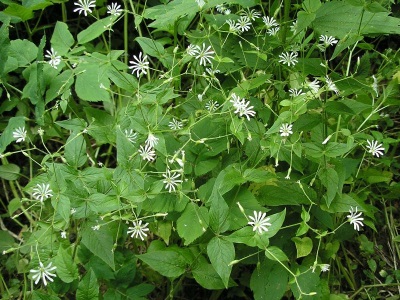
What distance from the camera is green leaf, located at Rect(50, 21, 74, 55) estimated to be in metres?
1.48

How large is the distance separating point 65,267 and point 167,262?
0.70 ft

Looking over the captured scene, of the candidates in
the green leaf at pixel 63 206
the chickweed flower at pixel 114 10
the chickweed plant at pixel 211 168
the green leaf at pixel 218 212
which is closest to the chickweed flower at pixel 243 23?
the chickweed plant at pixel 211 168

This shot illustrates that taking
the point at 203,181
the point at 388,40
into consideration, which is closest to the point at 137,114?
the point at 203,181

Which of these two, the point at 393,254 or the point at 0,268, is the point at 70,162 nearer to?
the point at 0,268

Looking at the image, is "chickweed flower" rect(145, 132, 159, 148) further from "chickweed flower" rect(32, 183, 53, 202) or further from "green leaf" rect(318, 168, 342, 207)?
"green leaf" rect(318, 168, 342, 207)

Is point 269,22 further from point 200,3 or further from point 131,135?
point 131,135

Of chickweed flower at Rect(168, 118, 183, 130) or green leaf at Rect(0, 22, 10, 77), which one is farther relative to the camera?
green leaf at Rect(0, 22, 10, 77)

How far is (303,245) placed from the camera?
4.11 ft

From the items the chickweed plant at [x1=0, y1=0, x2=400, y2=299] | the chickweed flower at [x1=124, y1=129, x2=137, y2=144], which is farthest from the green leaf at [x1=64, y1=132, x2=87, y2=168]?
the chickweed flower at [x1=124, y1=129, x2=137, y2=144]

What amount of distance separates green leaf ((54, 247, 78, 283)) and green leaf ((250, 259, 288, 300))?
1.33ft

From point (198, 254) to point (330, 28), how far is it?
61cm

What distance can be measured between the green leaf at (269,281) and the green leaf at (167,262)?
18cm

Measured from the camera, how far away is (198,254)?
4.00ft

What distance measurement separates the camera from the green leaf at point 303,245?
1241mm
